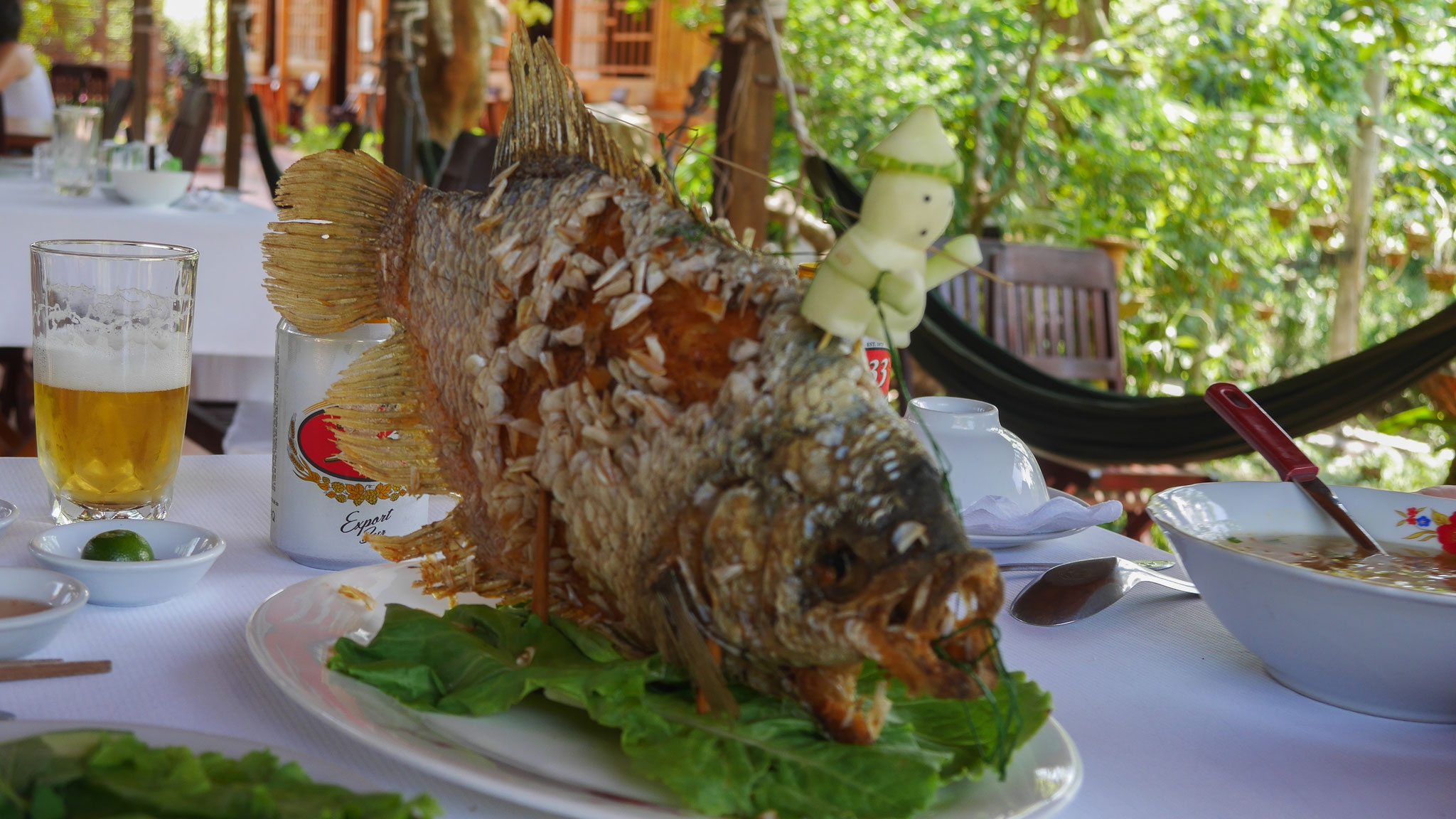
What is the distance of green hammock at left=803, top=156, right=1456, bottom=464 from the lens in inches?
96.8

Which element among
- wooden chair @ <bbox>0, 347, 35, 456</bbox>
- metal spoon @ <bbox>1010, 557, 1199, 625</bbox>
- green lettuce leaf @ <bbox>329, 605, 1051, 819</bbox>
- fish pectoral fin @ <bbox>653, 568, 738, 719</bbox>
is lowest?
wooden chair @ <bbox>0, 347, 35, 456</bbox>

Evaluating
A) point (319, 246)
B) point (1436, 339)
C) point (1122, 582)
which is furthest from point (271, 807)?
point (1436, 339)

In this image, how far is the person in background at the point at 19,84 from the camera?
18.4ft

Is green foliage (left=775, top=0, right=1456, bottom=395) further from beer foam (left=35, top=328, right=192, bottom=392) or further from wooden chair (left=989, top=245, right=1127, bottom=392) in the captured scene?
beer foam (left=35, top=328, right=192, bottom=392)

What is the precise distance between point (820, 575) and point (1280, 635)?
1.36 feet

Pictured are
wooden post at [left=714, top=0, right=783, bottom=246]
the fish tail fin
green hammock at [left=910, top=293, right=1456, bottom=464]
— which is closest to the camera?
the fish tail fin

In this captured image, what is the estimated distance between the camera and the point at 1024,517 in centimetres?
114

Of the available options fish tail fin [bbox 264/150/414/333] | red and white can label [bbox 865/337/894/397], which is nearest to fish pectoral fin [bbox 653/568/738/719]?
fish tail fin [bbox 264/150/414/333]

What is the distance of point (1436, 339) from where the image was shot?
2375mm

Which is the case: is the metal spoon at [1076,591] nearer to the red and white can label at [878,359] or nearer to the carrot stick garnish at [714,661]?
the red and white can label at [878,359]

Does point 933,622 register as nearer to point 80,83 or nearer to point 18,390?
point 18,390

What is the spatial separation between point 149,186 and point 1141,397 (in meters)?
2.49

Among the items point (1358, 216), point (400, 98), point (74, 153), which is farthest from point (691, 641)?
point (1358, 216)

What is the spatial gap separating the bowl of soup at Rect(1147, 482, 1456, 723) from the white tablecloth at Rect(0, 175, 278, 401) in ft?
6.92
